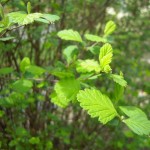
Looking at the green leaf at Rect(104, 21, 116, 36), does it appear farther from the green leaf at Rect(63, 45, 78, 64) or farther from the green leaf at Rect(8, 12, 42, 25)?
the green leaf at Rect(8, 12, 42, 25)

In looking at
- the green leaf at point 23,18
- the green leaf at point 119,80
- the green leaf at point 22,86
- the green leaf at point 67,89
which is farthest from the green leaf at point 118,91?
the green leaf at point 22,86

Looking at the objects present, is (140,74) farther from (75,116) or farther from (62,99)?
(62,99)

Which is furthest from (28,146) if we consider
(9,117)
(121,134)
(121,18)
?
(121,18)

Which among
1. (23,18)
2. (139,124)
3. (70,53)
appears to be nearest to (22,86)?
(70,53)

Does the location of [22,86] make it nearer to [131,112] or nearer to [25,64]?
[25,64]

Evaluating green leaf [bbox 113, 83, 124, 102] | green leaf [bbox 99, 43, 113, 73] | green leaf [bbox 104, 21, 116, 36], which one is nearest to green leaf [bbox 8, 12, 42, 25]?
green leaf [bbox 99, 43, 113, 73]

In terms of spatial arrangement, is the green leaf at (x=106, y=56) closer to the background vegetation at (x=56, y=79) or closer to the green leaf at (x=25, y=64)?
the background vegetation at (x=56, y=79)
